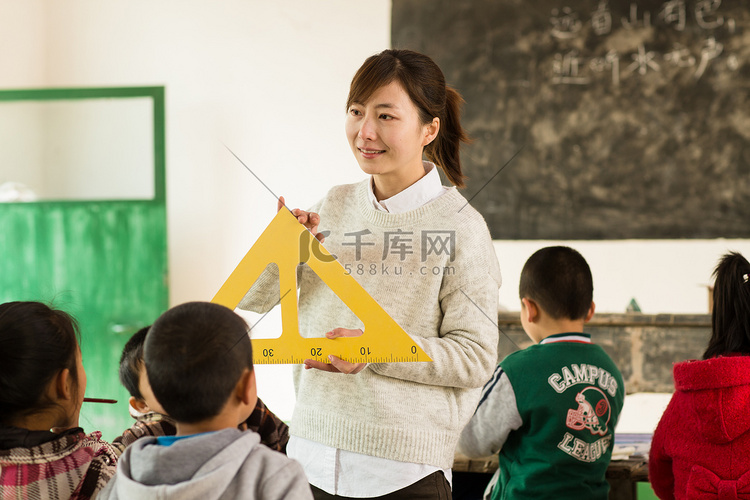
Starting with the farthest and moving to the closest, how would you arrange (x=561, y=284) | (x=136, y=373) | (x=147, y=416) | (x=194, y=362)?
(x=561, y=284), (x=136, y=373), (x=147, y=416), (x=194, y=362)

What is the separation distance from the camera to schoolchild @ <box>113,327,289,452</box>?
4.44ft

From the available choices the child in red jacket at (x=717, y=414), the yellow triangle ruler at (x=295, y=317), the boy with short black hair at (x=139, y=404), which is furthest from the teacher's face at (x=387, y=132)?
the child in red jacket at (x=717, y=414)

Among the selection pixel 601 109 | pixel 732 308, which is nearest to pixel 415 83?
pixel 732 308

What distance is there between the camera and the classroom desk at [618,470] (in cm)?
182

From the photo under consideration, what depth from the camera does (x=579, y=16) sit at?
3455 millimetres

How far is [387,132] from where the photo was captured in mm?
1248

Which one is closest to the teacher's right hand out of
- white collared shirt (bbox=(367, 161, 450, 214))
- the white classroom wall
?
white collared shirt (bbox=(367, 161, 450, 214))

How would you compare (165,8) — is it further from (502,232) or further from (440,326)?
(440,326)

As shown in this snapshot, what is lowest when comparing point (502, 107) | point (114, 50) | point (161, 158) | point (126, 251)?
point (126, 251)

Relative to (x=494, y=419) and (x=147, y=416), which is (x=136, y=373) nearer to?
(x=147, y=416)

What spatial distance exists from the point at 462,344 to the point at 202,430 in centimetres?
42

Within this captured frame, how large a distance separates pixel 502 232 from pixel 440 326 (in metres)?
2.35

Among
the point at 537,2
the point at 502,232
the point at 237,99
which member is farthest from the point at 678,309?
the point at 237,99

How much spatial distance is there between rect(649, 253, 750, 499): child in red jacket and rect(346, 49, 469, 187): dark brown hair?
2.19ft
